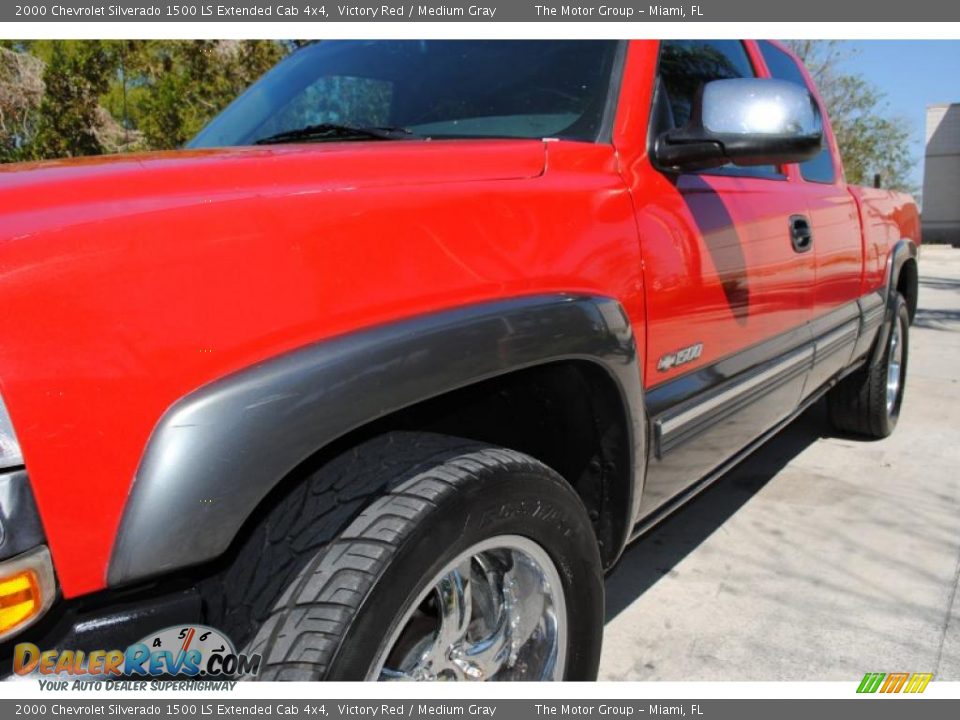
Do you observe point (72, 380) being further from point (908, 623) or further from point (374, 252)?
point (908, 623)

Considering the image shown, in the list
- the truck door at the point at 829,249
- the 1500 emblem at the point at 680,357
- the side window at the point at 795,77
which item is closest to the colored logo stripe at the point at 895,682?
the 1500 emblem at the point at 680,357

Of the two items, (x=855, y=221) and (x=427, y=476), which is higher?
(x=855, y=221)

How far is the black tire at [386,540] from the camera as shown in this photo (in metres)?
1.14

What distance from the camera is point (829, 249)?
303 cm

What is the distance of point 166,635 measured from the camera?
43.2 inches

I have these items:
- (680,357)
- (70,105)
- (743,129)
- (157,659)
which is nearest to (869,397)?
(680,357)

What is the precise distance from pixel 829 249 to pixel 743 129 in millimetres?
1355

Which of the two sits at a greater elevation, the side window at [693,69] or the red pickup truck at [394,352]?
the side window at [693,69]

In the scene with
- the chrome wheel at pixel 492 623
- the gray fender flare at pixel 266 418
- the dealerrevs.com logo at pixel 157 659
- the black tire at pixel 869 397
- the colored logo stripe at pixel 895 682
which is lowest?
the colored logo stripe at pixel 895 682

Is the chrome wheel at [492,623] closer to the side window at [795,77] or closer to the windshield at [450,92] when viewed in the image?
the windshield at [450,92]

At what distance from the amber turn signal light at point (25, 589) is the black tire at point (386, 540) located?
1.00 ft

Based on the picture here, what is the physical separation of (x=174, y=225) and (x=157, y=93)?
31.1 feet

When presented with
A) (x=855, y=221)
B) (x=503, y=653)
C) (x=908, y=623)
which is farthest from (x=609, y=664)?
(x=855, y=221)

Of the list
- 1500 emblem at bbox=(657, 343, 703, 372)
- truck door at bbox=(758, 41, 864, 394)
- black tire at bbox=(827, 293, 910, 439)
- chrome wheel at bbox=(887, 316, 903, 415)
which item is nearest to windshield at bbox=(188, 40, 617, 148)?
1500 emblem at bbox=(657, 343, 703, 372)
